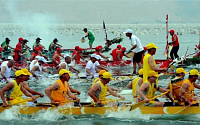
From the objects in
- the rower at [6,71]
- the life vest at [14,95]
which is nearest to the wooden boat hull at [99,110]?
the life vest at [14,95]

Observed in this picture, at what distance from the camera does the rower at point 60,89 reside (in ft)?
34.7

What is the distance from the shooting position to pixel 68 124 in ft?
36.6

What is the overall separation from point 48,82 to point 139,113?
21.5 ft

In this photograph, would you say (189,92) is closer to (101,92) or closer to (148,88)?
(148,88)

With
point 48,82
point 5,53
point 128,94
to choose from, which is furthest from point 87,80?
point 5,53

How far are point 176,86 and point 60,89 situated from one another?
3214 millimetres

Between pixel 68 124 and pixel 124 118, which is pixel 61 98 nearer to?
pixel 68 124

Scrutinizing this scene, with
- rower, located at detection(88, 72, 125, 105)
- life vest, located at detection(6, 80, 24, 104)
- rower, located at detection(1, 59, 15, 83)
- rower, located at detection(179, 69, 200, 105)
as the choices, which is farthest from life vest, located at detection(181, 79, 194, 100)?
rower, located at detection(1, 59, 15, 83)

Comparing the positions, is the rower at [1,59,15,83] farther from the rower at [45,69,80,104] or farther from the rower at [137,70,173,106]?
the rower at [137,70,173,106]

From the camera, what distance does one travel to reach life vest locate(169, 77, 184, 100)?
35.2ft

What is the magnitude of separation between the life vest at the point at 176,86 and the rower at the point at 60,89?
2.82m

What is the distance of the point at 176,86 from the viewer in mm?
10812

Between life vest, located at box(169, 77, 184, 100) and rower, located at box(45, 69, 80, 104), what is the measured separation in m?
2.82

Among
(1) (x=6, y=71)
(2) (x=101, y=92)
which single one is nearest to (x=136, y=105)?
(2) (x=101, y=92)
